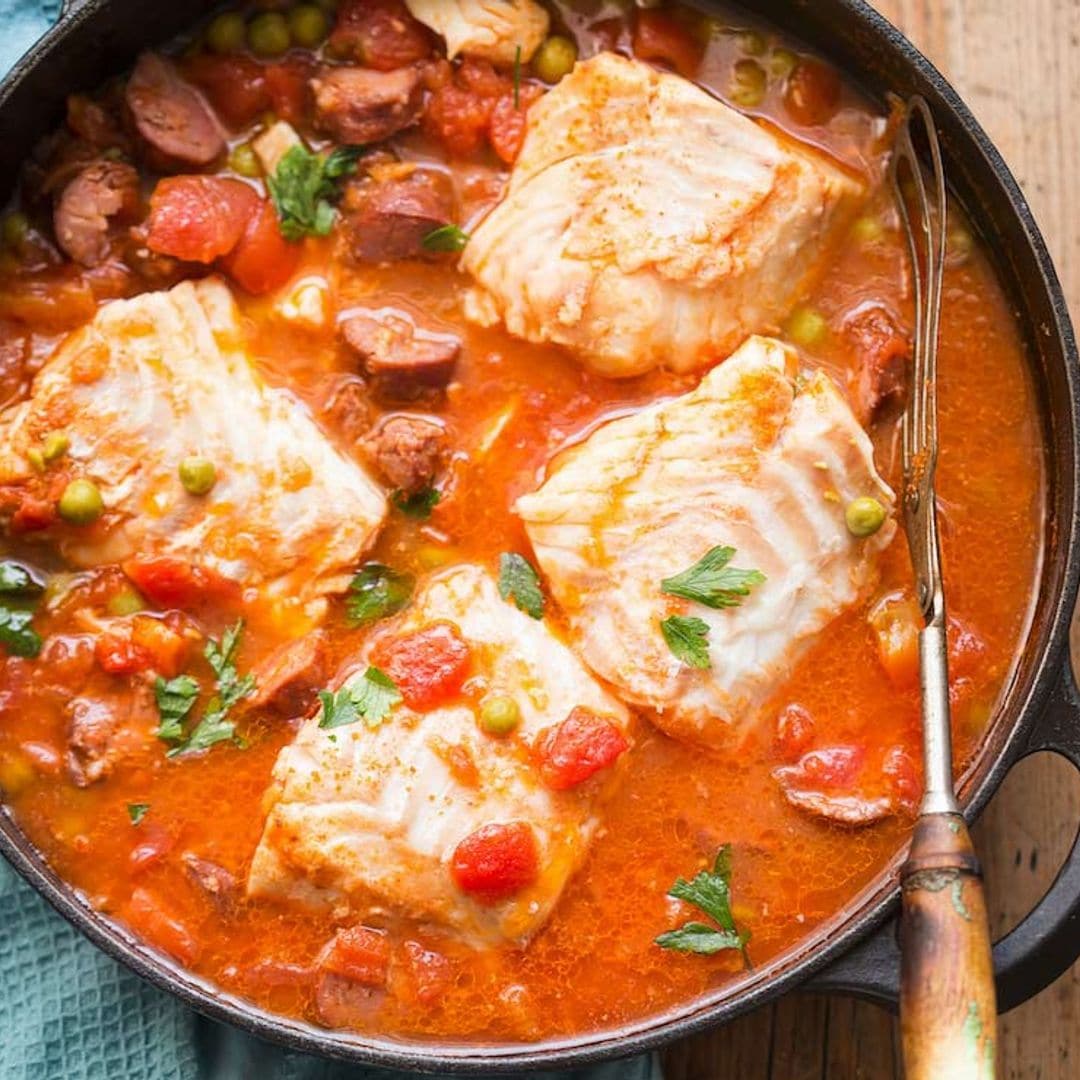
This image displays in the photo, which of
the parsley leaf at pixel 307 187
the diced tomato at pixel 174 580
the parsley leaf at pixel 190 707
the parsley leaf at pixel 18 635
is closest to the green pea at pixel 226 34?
the parsley leaf at pixel 307 187

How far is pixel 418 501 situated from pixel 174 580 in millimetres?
751

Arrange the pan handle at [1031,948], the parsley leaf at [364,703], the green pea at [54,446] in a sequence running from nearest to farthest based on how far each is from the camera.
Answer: the pan handle at [1031,948], the parsley leaf at [364,703], the green pea at [54,446]

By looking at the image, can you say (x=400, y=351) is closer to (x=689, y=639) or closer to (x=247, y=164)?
(x=247, y=164)

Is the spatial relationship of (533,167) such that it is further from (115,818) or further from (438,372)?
(115,818)

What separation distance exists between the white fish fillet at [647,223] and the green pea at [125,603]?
4.52 feet

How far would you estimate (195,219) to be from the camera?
15.6ft

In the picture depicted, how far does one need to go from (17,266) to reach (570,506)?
1885mm

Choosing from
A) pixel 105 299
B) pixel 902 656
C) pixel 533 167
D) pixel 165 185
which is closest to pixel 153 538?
pixel 105 299

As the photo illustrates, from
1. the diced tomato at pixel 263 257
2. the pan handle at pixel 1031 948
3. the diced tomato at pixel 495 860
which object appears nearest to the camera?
the pan handle at pixel 1031 948

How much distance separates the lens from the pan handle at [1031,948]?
428 centimetres

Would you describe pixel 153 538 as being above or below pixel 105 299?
below

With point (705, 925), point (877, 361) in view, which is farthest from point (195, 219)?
point (705, 925)

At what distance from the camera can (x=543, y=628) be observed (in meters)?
4.66

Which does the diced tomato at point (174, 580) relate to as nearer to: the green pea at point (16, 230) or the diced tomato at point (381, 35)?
the green pea at point (16, 230)
